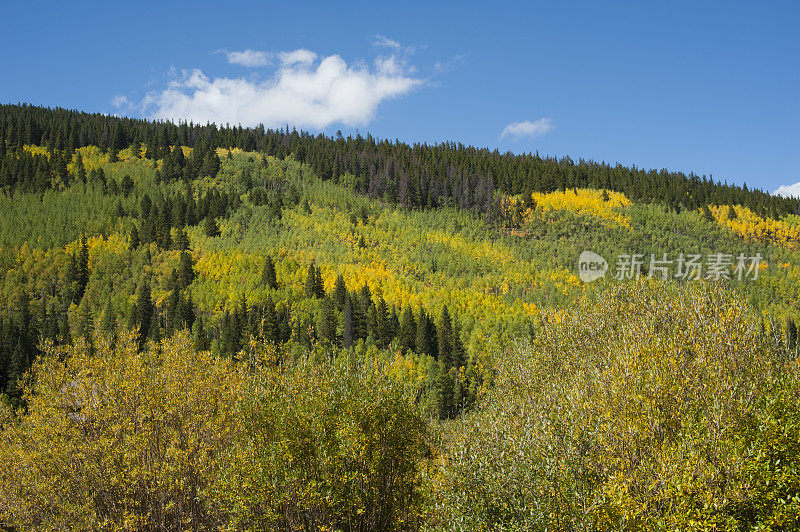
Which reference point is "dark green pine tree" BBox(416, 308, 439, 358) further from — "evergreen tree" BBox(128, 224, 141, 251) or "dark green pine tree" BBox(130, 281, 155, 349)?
"evergreen tree" BBox(128, 224, 141, 251)

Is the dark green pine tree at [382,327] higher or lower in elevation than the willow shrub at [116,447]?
lower

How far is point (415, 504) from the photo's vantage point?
77.5 ft

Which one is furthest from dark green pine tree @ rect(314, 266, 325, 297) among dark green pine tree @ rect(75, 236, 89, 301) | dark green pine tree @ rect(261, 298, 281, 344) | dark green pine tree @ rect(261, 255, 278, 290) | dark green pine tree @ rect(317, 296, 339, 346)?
dark green pine tree @ rect(75, 236, 89, 301)

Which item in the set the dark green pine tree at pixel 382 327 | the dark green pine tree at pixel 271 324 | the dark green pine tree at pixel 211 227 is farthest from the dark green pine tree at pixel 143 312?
the dark green pine tree at pixel 382 327

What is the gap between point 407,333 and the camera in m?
108

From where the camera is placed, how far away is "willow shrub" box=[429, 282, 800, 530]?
16.4 meters

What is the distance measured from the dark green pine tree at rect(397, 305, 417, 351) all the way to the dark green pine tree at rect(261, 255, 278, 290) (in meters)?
38.8

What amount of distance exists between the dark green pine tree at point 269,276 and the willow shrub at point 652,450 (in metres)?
106

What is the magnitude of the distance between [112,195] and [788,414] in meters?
206

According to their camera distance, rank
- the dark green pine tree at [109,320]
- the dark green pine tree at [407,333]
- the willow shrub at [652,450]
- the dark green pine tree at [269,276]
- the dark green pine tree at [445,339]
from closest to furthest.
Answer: the willow shrub at [652,450] < the dark green pine tree at [109,320] < the dark green pine tree at [445,339] < the dark green pine tree at [407,333] < the dark green pine tree at [269,276]

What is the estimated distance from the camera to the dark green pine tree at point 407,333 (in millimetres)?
107875

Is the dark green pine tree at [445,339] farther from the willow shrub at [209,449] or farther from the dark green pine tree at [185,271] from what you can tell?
the willow shrub at [209,449]

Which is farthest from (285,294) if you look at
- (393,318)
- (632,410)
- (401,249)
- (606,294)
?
(632,410)

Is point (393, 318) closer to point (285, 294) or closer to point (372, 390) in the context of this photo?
point (285, 294)
